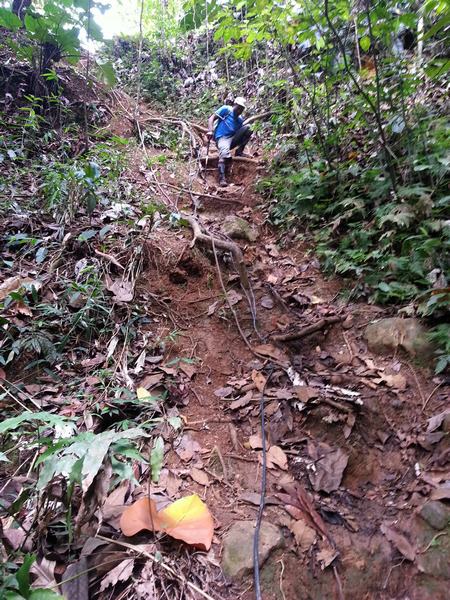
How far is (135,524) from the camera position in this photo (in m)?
1.64

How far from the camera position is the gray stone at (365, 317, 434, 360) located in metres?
2.71

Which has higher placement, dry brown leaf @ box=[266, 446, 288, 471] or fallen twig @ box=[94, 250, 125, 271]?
fallen twig @ box=[94, 250, 125, 271]

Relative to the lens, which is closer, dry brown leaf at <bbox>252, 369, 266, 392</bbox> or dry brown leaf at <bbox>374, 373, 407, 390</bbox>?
dry brown leaf at <bbox>374, 373, 407, 390</bbox>

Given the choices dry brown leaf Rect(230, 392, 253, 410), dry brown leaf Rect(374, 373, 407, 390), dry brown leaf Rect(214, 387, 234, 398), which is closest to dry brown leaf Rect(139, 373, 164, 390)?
dry brown leaf Rect(214, 387, 234, 398)

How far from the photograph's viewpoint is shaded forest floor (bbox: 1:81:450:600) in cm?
176

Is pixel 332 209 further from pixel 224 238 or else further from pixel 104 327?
pixel 104 327

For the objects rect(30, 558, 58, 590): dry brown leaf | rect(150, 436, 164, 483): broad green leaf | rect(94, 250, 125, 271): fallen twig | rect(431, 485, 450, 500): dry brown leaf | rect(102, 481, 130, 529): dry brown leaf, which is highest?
rect(94, 250, 125, 271): fallen twig

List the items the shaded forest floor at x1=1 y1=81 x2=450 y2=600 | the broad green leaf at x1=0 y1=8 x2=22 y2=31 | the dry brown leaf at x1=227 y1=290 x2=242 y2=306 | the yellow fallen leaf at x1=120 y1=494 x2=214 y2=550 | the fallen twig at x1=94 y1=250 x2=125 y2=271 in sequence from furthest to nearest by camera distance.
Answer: the broad green leaf at x1=0 y1=8 x2=22 y2=31 → the dry brown leaf at x1=227 y1=290 x2=242 y2=306 → the fallen twig at x1=94 y1=250 x2=125 y2=271 → the shaded forest floor at x1=1 y1=81 x2=450 y2=600 → the yellow fallen leaf at x1=120 y1=494 x2=214 y2=550

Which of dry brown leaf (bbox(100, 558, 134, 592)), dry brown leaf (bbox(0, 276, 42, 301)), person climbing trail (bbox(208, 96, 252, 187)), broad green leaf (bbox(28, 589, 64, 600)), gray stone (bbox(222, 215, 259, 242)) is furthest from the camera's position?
person climbing trail (bbox(208, 96, 252, 187))

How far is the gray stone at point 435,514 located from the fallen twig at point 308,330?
1536 mm

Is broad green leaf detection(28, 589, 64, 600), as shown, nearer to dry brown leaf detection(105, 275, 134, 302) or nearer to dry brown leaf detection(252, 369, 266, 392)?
dry brown leaf detection(252, 369, 266, 392)

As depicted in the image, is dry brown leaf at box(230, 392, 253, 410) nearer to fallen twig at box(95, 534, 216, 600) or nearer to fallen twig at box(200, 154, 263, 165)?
fallen twig at box(95, 534, 216, 600)

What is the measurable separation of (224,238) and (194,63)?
8.61 meters

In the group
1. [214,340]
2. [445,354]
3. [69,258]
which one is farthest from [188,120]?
[445,354]
